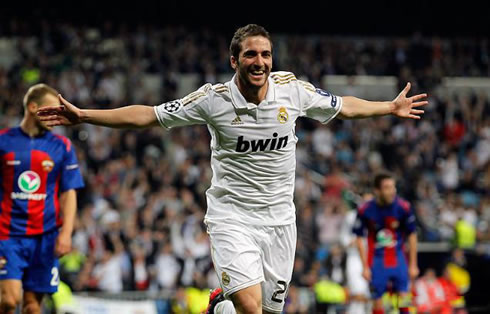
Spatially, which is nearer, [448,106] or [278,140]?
[278,140]

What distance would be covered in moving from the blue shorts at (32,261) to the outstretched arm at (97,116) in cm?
179

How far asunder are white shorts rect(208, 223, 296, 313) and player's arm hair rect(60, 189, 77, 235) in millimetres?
1580

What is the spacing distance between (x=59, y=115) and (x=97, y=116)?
0.80ft

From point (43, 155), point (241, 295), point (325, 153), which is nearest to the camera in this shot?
point (241, 295)

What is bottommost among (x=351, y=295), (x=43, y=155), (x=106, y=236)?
(x=351, y=295)

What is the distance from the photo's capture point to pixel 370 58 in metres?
25.4

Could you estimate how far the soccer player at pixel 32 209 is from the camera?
6980 millimetres

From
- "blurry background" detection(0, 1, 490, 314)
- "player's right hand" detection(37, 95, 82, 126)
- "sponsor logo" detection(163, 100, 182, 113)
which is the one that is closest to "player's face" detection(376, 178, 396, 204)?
"blurry background" detection(0, 1, 490, 314)

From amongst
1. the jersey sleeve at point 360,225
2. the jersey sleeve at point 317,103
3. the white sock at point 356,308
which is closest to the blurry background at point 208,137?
the white sock at point 356,308

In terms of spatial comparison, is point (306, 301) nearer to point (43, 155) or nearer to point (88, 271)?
point (88, 271)

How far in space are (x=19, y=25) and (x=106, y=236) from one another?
9334mm

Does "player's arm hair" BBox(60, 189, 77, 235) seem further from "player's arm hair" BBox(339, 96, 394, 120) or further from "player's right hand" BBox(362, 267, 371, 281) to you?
"player's right hand" BBox(362, 267, 371, 281)

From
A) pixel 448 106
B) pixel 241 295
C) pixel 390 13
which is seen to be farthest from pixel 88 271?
pixel 390 13

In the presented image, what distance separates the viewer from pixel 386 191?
9.78 m
